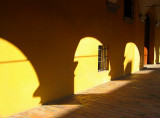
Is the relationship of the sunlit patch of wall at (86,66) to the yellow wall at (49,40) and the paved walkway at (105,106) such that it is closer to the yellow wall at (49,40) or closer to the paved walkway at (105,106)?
the yellow wall at (49,40)

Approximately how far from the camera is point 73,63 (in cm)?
547

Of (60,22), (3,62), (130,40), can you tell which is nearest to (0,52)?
(3,62)

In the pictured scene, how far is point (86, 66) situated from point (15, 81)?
2765mm

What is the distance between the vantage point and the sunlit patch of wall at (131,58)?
924 cm

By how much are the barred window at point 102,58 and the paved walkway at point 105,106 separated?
141 cm

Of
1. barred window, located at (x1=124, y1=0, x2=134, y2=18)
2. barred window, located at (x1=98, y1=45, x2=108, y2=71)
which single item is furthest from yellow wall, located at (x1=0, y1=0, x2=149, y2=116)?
barred window, located at (x1=124, y1=0, x2=134, y2=18)

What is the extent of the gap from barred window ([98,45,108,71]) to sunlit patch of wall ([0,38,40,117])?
350 cm

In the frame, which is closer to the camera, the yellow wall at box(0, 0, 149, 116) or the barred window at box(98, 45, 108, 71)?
the yellow wall at box(0, 0, 149, 116)

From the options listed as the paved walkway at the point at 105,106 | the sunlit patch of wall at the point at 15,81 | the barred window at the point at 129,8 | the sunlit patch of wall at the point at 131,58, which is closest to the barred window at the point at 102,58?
the paved walkway at the point at 105,106

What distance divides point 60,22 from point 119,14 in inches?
169

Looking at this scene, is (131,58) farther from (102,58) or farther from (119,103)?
(119,103)

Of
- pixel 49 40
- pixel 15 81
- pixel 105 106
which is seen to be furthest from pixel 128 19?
pixel 15 81

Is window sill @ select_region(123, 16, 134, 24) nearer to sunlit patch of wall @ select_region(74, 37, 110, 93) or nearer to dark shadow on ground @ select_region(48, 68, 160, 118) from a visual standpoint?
sunlit patch of wall @ select_region(74, 37, 110, 93)

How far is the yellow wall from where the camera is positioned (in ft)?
12.5
